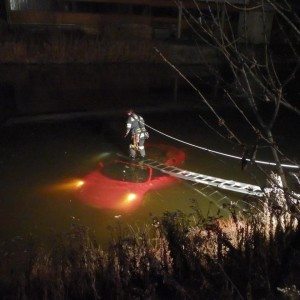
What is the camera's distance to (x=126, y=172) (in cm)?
921

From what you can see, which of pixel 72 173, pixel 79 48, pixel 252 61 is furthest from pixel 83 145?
pixel 79 48

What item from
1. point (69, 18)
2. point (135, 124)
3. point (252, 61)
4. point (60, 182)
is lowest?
point (60, 182)

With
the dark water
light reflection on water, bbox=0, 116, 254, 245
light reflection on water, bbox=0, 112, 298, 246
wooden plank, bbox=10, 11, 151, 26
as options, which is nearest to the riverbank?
wooden plank, bbox=10, 11, 151, 26

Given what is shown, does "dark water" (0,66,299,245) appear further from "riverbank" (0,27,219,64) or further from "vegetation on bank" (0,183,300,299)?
"riverbank" (0,27,219,64)

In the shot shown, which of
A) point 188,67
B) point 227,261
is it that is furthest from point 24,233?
point 188,67

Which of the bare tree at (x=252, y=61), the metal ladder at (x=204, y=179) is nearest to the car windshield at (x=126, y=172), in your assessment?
the metal ladder at (x=204, y=179)

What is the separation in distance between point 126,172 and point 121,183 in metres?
0.69

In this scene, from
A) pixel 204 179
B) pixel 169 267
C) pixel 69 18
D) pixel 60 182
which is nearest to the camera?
pixel 169 267

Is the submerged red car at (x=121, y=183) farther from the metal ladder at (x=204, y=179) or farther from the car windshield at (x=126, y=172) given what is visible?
the metal ladder at (x=204, y=179)

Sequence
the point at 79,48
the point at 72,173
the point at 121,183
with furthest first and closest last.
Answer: the point at 79,48, the point at 72,173, the point at 121,183

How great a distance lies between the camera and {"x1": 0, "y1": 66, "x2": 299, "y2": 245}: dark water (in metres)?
7.52

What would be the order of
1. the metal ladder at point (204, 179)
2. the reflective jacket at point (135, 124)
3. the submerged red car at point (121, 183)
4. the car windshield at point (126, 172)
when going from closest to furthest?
the submerged red car at point (121, 183) → the metal ladder at point (204, 179) → the car windshield at point (126, 172) → the reflective jacket at point (135, 124)

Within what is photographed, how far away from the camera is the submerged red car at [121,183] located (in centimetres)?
793

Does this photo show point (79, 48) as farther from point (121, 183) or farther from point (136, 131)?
point (121, 183)
